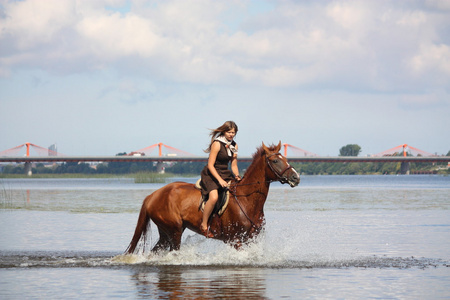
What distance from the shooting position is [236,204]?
11.6 meters

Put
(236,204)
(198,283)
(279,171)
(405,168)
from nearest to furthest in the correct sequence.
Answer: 1. (198,283)
2. (279,171)
3. (236,204)
4. (405,168)

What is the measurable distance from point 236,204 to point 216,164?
738 mm

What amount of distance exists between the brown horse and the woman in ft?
0.70

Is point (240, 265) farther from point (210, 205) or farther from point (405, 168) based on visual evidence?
point (405, 168)

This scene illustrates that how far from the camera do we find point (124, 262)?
12.3m

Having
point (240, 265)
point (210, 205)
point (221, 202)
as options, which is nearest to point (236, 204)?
point (221, 202)

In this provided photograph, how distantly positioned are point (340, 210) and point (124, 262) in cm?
1575

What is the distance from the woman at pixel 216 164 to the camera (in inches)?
455

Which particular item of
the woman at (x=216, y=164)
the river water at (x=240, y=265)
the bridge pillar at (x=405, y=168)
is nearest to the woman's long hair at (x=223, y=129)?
the woman at (x=216, y=164)

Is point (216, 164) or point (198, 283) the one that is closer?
point (198, 283)

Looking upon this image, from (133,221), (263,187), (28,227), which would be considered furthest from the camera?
(133,221)

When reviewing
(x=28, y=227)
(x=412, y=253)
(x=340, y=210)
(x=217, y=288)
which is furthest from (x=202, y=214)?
(x=340, y=210)

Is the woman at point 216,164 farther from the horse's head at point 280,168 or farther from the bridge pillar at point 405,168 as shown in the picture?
the bridge pillar at point 405,168

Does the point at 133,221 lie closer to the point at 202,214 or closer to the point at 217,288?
the point at 202,214
